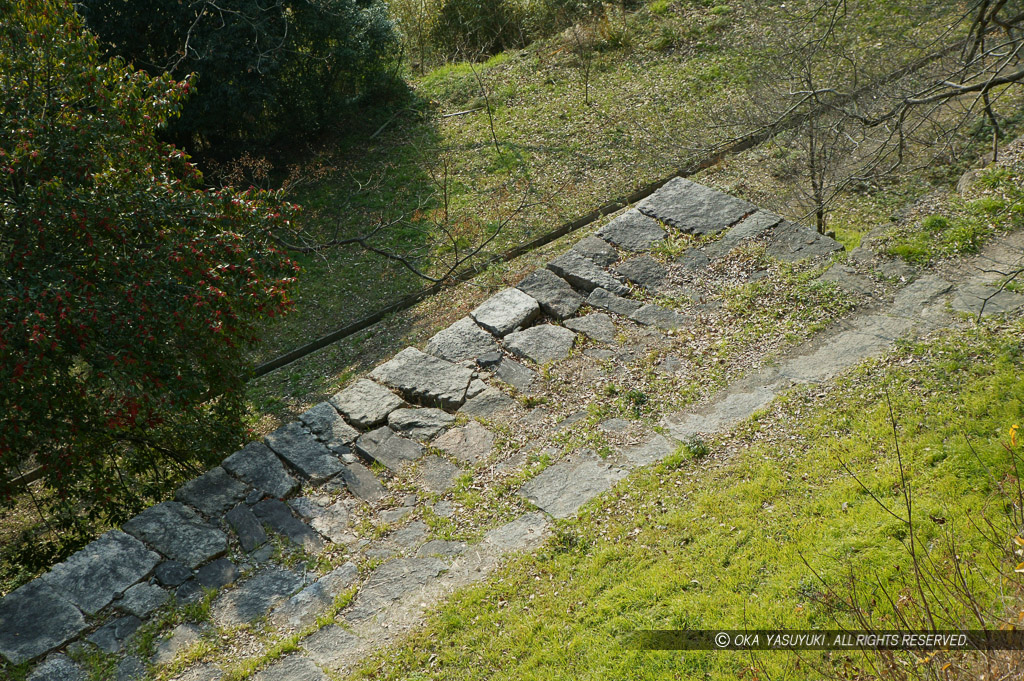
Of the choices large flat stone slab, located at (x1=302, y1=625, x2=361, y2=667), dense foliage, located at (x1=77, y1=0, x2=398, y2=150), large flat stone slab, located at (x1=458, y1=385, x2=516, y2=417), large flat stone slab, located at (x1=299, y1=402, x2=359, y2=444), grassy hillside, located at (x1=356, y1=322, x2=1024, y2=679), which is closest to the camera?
grassy hillside, located at (x1=356, y1=322, x2=1024, y2=679)

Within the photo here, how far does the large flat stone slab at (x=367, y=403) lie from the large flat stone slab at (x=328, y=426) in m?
0.09

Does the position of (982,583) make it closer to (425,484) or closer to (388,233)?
(425,484)

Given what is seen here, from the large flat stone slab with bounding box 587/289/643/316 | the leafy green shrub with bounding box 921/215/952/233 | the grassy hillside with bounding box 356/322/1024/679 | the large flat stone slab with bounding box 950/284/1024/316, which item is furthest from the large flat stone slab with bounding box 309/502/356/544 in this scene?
the leafy green shrub with bounding box 921/215/952/233

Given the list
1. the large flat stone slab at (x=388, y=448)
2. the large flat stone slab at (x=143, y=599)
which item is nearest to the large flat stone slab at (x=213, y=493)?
the large flat stone slab at (x=143, y=599)

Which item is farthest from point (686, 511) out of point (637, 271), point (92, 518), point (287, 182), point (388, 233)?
point (287, 182)

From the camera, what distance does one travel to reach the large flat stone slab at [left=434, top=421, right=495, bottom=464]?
6.73m

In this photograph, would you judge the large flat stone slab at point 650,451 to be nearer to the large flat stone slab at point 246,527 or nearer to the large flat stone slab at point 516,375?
the large flat stone slab at point 516,375

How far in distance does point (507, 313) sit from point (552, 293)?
0.51 meters

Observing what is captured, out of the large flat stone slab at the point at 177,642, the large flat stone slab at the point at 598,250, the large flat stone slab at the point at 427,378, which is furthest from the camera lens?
the large flat stone slab at the point at 598,250

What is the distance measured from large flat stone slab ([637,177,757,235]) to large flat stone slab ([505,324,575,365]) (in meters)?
1.98

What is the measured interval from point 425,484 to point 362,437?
84 cm

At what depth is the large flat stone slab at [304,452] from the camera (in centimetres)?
670

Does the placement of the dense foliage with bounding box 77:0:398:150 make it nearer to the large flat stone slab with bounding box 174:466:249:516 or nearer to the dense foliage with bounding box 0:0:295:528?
the dense foliage with bounding box 0:0:295:528

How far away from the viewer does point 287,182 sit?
12812mm
